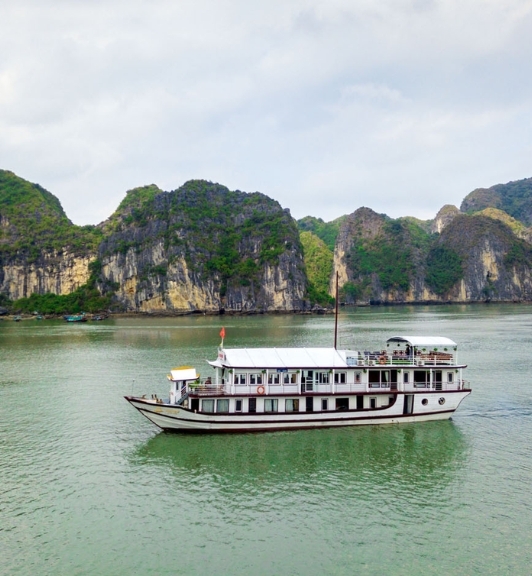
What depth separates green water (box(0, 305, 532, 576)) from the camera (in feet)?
44.5

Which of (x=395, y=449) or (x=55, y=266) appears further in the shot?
(x=55, y=266)

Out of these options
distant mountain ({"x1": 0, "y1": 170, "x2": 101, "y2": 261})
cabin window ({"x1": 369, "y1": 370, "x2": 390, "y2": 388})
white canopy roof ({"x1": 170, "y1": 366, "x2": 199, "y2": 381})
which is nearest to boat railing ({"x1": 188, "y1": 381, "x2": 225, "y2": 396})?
white canopy roof ({"x1": 170, "y1": 366, "x2": 199, "y2": 381})

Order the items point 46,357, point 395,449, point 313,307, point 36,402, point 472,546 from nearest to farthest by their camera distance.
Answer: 1. point 472,546
2. point 395,449
3. point 36,402
4. point 46,357
5. point 313,307

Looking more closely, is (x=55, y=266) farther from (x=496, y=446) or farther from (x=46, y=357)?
(x=496, y=446)

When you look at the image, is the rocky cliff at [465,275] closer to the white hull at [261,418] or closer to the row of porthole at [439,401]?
the row of porthole at [439,401]

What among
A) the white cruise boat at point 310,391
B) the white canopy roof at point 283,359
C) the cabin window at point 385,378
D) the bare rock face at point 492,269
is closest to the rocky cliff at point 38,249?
the white canopy roof at point 283,359

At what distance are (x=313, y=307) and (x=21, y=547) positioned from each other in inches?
4953

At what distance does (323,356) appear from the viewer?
83.2 ft

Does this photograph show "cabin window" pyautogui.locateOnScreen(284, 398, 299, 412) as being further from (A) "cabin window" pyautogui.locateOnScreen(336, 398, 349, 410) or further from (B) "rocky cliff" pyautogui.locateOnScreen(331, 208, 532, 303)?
(B) "rocky cliff" pyautogui.locateOnScreen(331, 208, 532, 303)

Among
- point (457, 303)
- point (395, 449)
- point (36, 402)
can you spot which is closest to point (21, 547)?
point (395, 449)

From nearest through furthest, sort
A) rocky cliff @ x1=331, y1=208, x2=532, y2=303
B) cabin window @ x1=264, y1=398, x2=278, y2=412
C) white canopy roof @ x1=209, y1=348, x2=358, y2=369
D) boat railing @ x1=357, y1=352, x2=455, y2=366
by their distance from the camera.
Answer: cabin window @ x1=264, y1=398, x2=278, y2=412, white canopy roof @ x1=209, y1=348, x2=358, y2=369, boat railing @ x1=357, y1=352, x2=455, y2=366, rocky cliff @ x1=331, y1=208, x2=532, y2=303

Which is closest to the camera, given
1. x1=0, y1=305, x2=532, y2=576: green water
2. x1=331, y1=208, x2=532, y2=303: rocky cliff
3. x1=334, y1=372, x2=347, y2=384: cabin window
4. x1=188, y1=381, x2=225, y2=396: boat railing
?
x1=0, y1=305, x2=532, y2=576: green water

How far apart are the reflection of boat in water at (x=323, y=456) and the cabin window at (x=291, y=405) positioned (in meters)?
1.15

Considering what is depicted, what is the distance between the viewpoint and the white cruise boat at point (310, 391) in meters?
23.2
